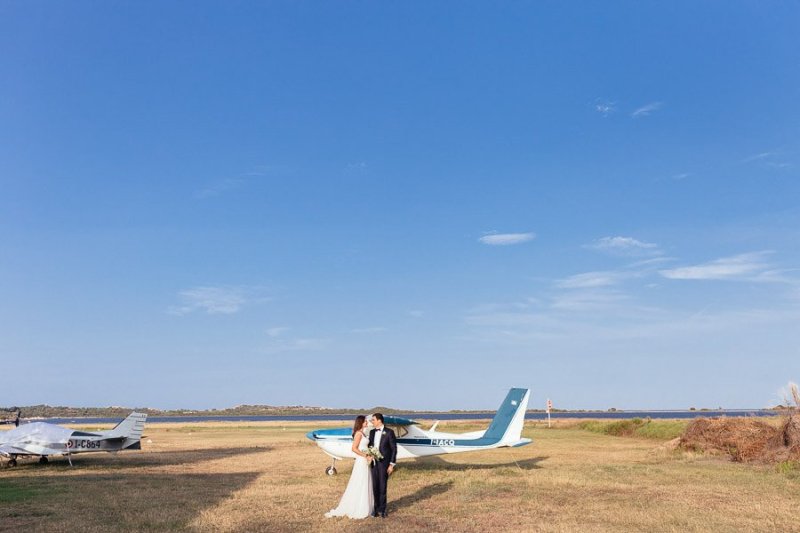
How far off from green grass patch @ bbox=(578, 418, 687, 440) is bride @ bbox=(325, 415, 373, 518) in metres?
28.0

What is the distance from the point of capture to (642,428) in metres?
40.3

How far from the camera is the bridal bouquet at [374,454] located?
12064 mm

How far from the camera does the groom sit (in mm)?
12091

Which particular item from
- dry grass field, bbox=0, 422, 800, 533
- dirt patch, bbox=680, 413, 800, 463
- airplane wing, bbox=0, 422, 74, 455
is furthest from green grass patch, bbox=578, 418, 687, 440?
airplane wing, bbox=0, 422, 74, 455

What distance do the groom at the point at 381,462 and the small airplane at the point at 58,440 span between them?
48.8ft

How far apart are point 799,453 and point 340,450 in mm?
14955

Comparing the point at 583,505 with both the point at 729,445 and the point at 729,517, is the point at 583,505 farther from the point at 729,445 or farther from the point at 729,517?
the point at 729,445

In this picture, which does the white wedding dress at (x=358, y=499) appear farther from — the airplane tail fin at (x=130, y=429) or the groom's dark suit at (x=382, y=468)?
the airplane tail fin at (x=130, y=429)

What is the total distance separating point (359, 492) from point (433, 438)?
833 cm

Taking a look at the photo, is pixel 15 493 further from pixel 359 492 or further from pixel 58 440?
pixel 359 492

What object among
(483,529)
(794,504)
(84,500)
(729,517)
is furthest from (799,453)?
(84,500)

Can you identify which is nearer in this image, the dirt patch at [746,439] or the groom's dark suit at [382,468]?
the groom's dark suit at [382,468]

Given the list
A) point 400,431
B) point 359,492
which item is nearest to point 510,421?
point 400,431

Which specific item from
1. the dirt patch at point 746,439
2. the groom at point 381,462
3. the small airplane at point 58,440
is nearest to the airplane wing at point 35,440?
the small airplane at point 58,440
